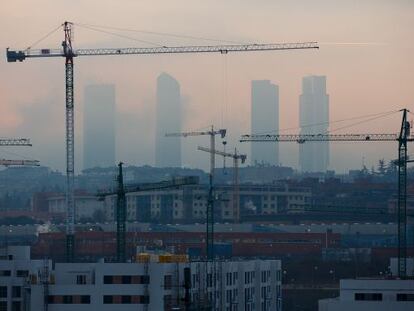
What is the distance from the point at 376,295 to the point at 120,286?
522 centimetres

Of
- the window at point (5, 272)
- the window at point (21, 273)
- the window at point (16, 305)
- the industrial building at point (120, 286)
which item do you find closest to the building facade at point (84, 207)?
the window at point (21, 273)

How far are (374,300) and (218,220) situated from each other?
63438 mm

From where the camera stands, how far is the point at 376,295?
119 feet

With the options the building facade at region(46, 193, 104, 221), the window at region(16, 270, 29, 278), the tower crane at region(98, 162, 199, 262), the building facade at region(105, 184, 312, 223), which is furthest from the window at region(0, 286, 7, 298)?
the building facade at region(46, 193, 104, 221)

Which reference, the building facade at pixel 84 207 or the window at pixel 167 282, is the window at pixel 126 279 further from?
the building facade at pixel 84 207

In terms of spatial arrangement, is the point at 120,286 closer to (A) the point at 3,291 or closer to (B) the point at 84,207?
(A) the point at 3,291

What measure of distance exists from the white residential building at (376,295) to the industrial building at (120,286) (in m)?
2.80

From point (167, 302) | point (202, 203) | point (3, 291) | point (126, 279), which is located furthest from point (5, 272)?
point (202, 203)

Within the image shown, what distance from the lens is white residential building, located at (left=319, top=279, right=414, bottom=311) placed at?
36.1 meters

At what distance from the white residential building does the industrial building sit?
2799mm

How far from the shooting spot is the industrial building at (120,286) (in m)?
36.7

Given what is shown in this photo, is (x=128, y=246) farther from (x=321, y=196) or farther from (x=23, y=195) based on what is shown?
(x=23, y=195)

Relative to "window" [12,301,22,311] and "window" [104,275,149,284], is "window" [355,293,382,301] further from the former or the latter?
"window" [12,301,22,311]

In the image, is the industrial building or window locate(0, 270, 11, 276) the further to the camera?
window locate(0, 270, 11, 276)
